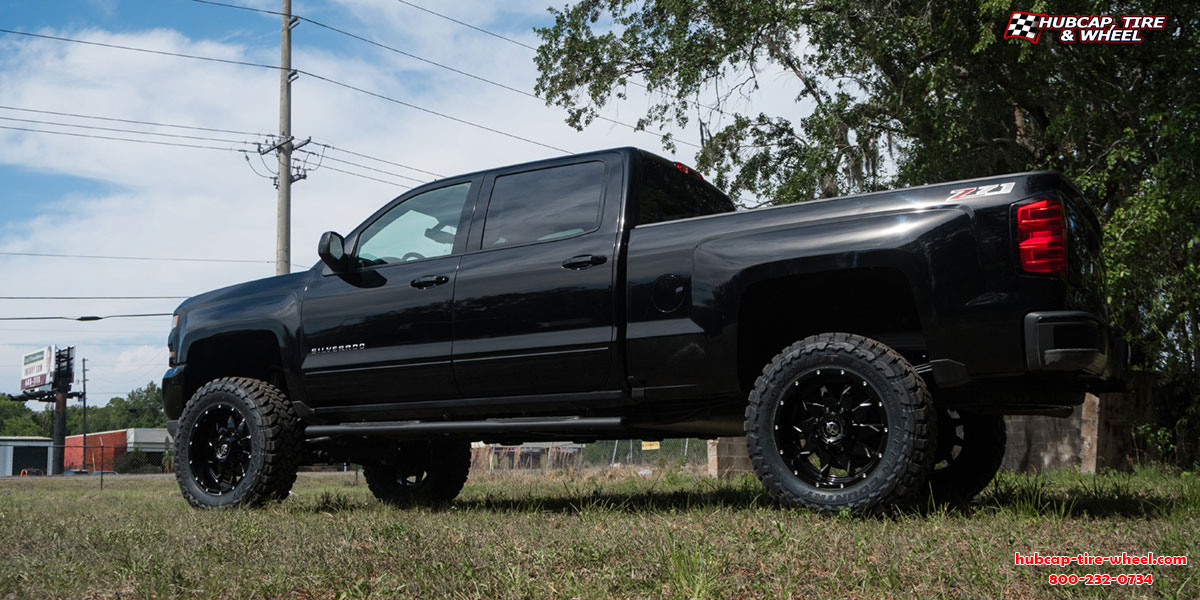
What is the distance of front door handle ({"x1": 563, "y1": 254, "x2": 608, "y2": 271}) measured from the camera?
221 inches

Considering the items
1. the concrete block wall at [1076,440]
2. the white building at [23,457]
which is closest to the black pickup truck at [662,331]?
the concrete block wall at [1076,440]

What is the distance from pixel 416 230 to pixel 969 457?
12.4 feet

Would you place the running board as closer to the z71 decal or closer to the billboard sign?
the z71 decal

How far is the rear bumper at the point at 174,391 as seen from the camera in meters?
7.42

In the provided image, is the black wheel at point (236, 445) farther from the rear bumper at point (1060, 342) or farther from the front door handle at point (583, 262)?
the rear bumper at point (1060, 342)

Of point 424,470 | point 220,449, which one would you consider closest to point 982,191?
point 424,470

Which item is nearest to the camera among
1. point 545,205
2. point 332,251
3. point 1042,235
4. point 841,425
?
point 1042,235

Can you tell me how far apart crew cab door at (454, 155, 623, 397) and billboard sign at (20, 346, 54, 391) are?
91033 mm

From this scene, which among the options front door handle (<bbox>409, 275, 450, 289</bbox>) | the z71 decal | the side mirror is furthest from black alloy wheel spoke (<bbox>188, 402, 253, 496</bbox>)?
the z71 decal

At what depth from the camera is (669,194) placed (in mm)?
6320

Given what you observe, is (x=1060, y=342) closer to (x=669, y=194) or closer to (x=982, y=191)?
(x=982, y=191)

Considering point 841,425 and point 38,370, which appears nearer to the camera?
point 841,425

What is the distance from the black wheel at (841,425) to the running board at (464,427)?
0.98 metres

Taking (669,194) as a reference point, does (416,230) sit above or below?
below
